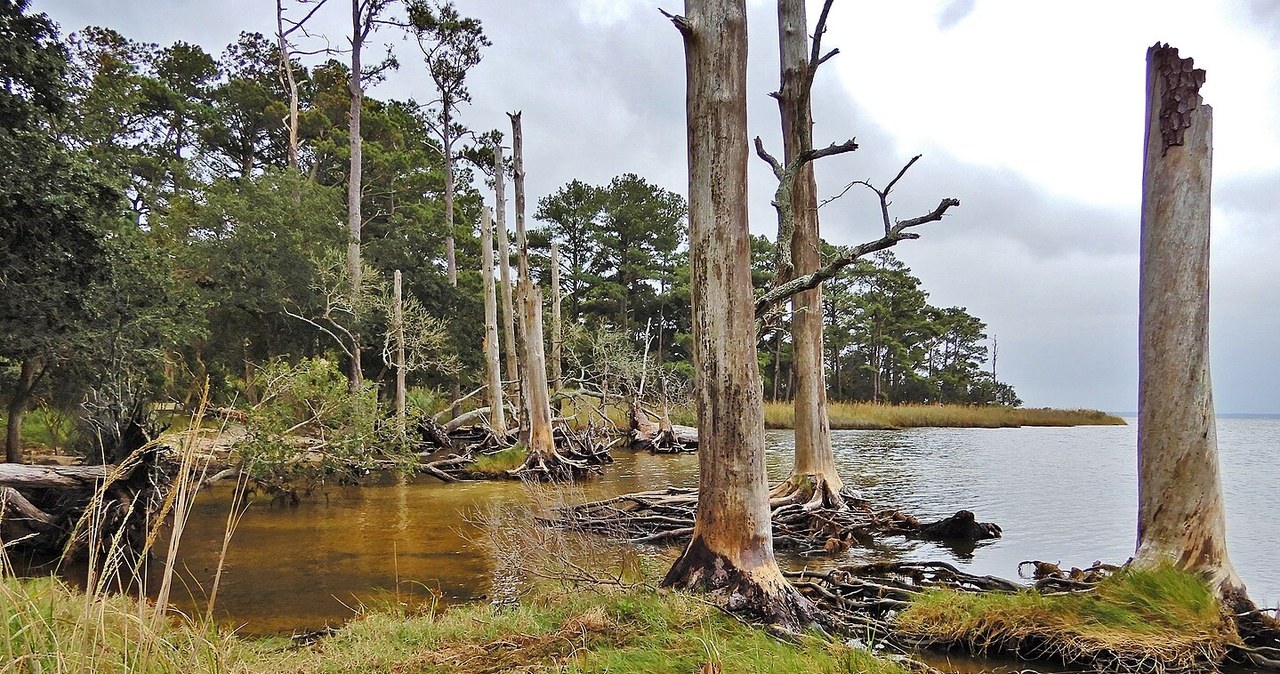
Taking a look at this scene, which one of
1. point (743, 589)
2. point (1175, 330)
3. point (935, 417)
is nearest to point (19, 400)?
point (743, 589)

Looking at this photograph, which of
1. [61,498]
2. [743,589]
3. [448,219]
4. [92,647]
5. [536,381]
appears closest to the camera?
[92,647]

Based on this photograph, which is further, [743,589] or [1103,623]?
[743,589]

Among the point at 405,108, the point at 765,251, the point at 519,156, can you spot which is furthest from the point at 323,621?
the point at 765,251

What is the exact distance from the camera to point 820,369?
929cm

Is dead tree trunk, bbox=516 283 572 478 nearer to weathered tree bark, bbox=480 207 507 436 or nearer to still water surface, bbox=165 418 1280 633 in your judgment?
still water surface, bbox=165 418 1280 633

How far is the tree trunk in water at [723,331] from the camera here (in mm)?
4695

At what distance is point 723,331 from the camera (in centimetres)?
486

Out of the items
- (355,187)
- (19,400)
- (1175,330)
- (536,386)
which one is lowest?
(19,400)

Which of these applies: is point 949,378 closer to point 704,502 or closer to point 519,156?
point 519,156

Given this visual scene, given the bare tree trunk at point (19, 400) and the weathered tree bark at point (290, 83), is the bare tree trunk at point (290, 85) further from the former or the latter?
the bare tree trunk at point (19, 400)

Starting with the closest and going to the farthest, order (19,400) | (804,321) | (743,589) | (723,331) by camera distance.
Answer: (743,589)
(723,331)
(804,321)
(19,400)

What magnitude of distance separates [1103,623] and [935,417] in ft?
98.1

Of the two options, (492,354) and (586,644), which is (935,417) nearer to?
(492,354)

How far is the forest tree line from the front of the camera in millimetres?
8156
